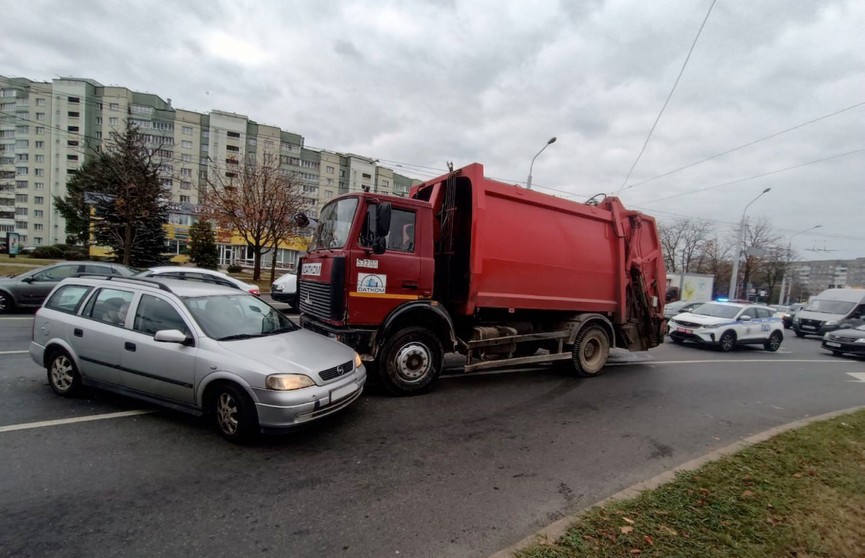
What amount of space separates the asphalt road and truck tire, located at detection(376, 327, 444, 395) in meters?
0.22

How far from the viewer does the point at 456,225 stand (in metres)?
6.55

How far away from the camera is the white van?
59.2 feet

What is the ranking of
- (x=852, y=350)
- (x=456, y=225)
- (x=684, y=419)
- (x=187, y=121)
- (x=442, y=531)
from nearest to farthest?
(x=442, y=531) < (x=684, y=419) < (x=456, y=225) < (x=852, y=350) < (x=187, y=121)

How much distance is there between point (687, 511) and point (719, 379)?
266 inches

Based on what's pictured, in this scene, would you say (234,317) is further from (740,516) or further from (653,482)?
(740,516)

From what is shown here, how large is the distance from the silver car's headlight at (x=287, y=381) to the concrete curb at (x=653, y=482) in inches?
90.0

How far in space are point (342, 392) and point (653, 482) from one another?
10.0 feet

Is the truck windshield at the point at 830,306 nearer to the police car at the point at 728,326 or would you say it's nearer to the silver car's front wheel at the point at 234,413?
the police car at the point at 728,326

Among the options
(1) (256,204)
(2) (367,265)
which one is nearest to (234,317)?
(2) (367,265)

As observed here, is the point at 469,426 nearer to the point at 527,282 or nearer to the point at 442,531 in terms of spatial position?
the point at 442,531

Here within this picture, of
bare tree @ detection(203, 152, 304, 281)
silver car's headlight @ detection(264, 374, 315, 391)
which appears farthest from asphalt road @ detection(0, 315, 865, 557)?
bare tree @ detection(203, 152, 304, 281)

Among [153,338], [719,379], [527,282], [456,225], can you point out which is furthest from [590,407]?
[153,338]

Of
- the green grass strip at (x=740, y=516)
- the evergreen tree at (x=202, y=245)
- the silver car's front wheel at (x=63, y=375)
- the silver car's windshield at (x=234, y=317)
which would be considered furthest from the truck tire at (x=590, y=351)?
the evergreen tree at (x=202, y=245)

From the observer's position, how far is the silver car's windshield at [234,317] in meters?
4.45
